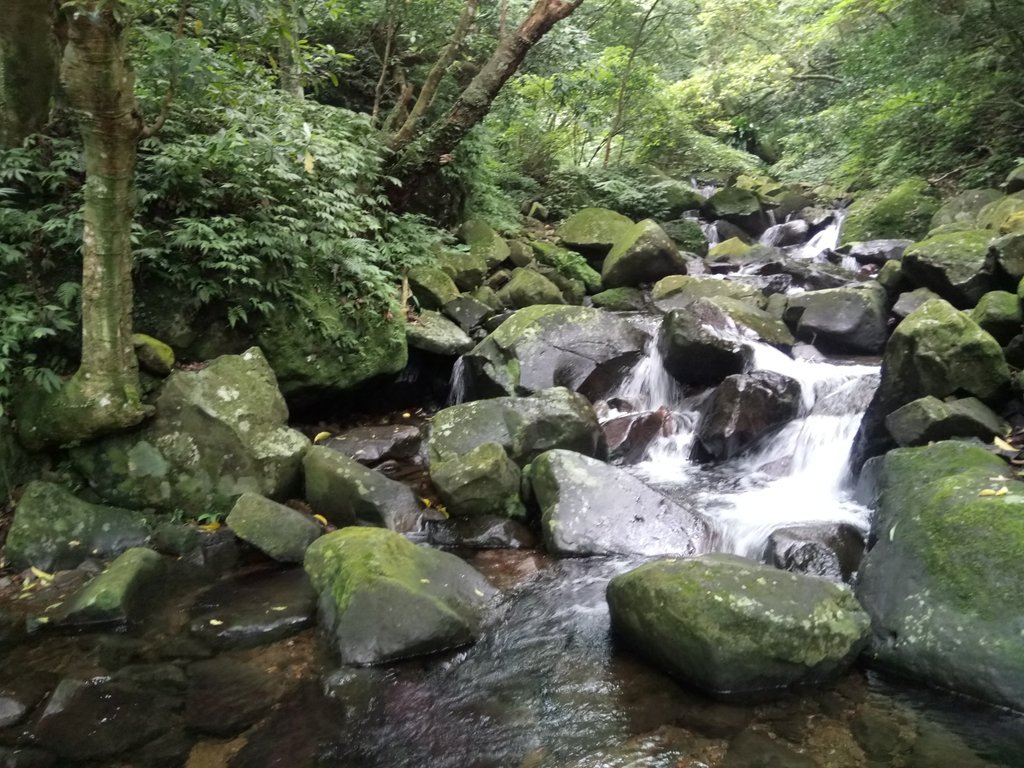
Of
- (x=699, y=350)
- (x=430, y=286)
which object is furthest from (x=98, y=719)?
(x=430, y=286)

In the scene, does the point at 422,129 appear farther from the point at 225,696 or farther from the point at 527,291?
the point at 225,696

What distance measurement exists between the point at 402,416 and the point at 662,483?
3.35 meters

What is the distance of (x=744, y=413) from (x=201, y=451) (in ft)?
17.5

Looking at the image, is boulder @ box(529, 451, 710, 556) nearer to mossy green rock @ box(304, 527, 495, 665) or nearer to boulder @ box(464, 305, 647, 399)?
mossy green rock @ box(304, 527, 495, 665)

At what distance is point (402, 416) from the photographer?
8.79 m

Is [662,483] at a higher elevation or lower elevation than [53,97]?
lower

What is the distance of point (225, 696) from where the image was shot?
3941 mm

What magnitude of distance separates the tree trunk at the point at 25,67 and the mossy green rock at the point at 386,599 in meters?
4.58

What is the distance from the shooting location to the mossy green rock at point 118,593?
455 centimetres

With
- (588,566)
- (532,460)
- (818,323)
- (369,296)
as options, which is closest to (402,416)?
Result: (369,296)

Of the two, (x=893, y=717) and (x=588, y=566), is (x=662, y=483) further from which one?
(x=893, y=717)

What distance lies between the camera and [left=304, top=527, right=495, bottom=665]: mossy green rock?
4234 mm

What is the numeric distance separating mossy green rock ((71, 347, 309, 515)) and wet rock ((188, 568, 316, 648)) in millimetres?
997

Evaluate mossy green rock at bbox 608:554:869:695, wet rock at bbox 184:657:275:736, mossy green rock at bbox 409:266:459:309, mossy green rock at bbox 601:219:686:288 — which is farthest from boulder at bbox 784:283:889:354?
wet rock at bbox 184:657:275:736
